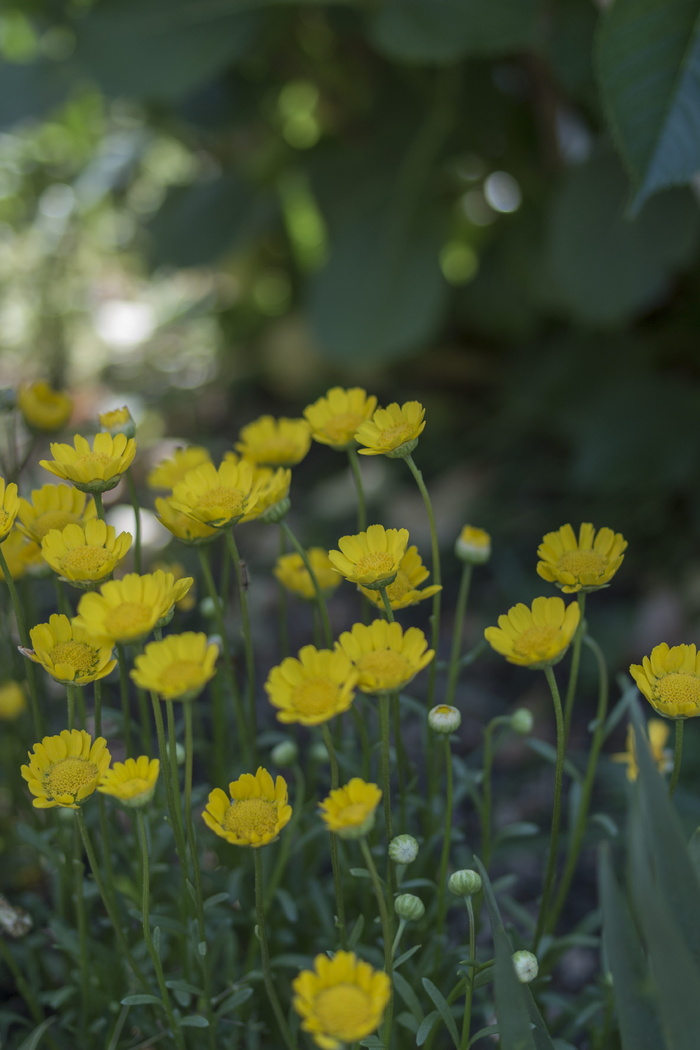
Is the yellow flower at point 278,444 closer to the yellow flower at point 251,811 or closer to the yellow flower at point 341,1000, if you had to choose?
the yellow flower at point 251,811

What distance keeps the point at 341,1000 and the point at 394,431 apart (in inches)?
10.8

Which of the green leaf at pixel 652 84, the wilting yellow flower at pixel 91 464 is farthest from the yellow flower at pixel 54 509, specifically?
the green leaf at pixel 652 84

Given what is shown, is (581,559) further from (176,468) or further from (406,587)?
→ (176,468)

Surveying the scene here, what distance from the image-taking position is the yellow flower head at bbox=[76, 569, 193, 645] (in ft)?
1.41

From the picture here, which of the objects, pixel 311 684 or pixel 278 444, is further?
pixel 278 444

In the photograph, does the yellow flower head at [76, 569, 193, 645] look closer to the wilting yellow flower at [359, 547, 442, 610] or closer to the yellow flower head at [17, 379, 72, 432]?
the wilting yellow flower at [359, 547, 442, 610]

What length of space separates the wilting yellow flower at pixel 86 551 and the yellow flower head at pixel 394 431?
14 centimetres

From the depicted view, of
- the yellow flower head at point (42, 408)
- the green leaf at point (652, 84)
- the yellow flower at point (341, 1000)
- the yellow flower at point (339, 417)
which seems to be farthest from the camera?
the green leaf at point (652, 84)

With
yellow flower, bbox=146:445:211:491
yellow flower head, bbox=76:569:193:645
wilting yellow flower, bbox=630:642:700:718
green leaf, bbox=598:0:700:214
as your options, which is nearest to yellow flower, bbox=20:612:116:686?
yellow flower head, bbox=76:569:193:645

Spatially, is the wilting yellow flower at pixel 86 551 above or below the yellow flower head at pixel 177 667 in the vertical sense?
above

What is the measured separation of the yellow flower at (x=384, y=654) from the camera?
42cm

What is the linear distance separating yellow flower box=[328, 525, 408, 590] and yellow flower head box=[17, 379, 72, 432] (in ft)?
0.97

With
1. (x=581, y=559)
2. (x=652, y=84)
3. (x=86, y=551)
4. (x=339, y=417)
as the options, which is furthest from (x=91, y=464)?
(x=652, y=84)

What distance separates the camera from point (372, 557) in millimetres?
479
